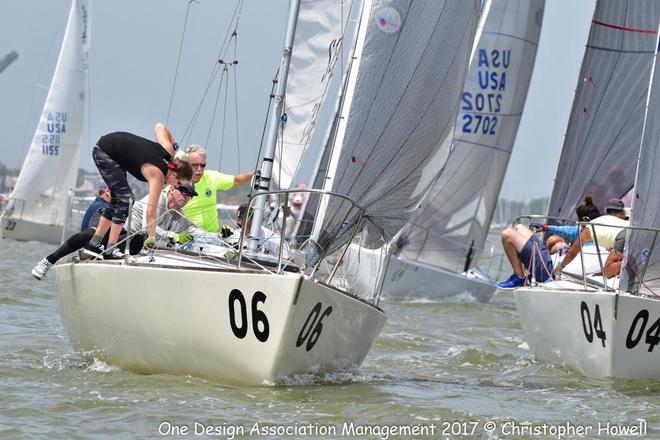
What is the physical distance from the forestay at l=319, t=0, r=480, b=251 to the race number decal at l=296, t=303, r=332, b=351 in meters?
0.79

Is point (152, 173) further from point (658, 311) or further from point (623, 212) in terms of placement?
point (623, 212)

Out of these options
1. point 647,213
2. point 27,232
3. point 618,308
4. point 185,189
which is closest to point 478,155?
point 647,213

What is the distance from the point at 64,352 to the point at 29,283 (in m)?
5.96

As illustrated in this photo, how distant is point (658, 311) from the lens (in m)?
8.33

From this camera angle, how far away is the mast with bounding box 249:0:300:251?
8.32 metres

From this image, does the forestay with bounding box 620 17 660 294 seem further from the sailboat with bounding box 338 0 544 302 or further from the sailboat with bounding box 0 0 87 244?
the sailboat with bounding box 0 0 87 244

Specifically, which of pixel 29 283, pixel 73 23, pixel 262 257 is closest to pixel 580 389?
pixel 262 257

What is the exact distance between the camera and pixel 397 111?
841 cm

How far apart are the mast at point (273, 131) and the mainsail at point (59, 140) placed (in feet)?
A: 76.1

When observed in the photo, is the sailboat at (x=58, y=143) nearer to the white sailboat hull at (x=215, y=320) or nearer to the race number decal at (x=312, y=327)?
the white sailboat hull at (x=215, y=320)

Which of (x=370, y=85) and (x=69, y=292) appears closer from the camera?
(x=69, y=292)

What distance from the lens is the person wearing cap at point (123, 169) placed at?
766 centimetres

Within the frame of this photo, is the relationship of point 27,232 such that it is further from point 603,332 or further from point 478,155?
point 603,332

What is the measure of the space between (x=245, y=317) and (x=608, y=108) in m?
8.84
